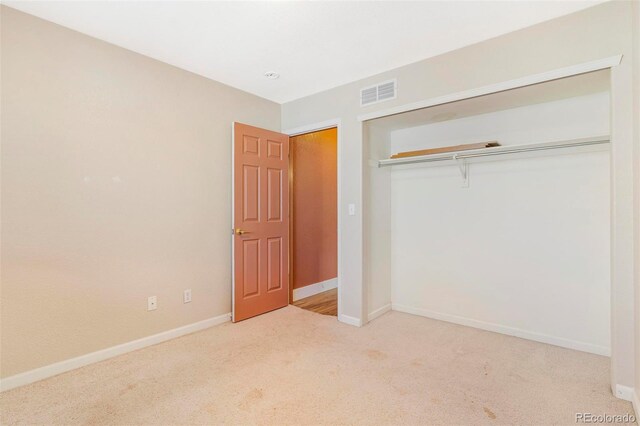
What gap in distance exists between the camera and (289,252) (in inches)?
156

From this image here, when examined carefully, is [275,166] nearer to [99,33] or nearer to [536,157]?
[99,33]

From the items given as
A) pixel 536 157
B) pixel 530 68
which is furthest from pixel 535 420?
pixel 530 68

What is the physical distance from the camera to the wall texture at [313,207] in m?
4.20

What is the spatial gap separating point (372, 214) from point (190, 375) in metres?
2.20

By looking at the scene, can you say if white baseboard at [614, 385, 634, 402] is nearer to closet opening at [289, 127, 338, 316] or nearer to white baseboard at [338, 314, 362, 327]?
white baseboard at [338, 314, 362, 327]

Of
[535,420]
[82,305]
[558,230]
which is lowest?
[535,420]

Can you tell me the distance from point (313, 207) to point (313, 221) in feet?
0.65

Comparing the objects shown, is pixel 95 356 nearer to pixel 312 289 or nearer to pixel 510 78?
pixel 312 289

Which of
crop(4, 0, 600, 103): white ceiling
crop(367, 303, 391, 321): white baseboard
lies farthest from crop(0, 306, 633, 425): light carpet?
crop(4, 0, 600, 103): white ceiling

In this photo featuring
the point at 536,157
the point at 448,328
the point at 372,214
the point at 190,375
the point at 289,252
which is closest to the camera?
the point at 190,375

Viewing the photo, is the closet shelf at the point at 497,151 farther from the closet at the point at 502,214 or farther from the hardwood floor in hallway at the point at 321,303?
the hardwood floor in hallway at the point at 321,303

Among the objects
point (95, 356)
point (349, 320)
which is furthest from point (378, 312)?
point (95, 356)

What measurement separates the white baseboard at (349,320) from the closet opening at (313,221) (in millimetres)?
485

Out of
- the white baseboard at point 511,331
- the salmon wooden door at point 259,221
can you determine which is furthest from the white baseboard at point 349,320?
the salmon wooden door at point 259,221
